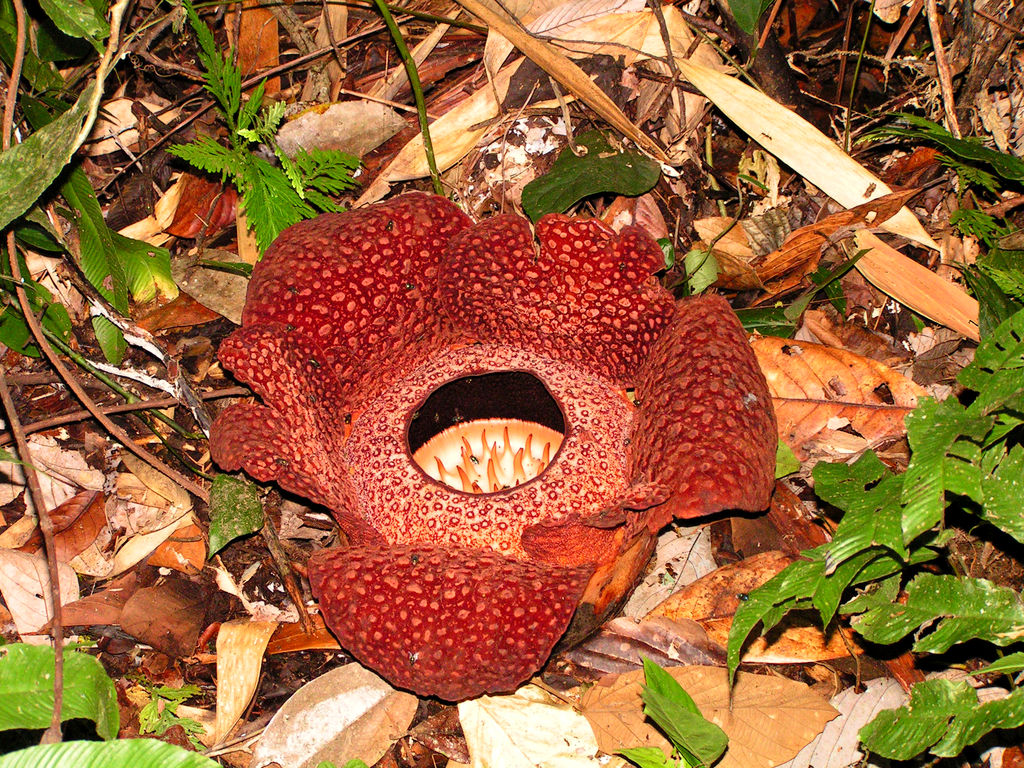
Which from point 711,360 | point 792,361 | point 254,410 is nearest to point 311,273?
point 254,410

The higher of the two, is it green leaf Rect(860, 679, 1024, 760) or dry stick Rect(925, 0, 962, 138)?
dry stick Rect(925, 0, 962, 138)

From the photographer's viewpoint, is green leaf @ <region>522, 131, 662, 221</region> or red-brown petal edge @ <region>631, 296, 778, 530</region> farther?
green leaf @ <region>522, 131, 662, 221</region>

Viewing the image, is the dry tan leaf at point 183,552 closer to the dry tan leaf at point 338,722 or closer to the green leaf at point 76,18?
the dry tan leaf at point 338,722

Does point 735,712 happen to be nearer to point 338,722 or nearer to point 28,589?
point 338,722

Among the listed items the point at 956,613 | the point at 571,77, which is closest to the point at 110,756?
the point at 956,613

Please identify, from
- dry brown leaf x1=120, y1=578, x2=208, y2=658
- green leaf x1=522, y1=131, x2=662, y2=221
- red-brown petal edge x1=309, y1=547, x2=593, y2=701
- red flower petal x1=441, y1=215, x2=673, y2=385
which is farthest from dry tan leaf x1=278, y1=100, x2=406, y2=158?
red-brown petal edge x1=309, y1=547, x2=593, y2=701

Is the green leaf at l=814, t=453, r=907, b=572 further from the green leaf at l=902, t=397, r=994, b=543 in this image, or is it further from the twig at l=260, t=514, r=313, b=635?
the twig at l=260, t=514, r=313, b=635
